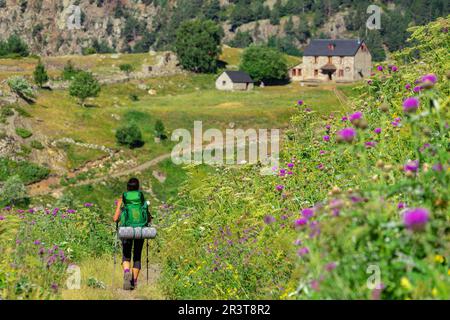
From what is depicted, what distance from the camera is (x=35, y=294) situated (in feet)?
26.9

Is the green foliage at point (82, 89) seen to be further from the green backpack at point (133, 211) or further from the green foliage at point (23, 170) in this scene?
the green backpack at point (133, 211)

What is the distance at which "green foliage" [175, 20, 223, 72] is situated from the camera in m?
106

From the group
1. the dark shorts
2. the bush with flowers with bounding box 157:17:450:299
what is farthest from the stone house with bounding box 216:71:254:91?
the dark shorts

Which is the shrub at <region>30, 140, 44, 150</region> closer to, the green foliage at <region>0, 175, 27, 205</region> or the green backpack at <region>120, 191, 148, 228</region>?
the green foliage at <region>0, 175, 27, 205</region>

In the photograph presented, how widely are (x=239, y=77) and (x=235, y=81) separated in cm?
132

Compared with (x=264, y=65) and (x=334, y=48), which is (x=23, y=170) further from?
(x=334, y=48)

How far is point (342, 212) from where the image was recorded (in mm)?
5965

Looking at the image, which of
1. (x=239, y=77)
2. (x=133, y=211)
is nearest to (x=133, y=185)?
(x=133, y=211)

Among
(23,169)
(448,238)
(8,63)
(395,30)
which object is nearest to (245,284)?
(448,238)

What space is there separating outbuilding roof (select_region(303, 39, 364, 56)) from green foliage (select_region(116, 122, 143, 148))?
50.0 m

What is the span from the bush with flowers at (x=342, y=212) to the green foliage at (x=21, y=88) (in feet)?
168

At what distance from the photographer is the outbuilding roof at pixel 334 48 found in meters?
105
